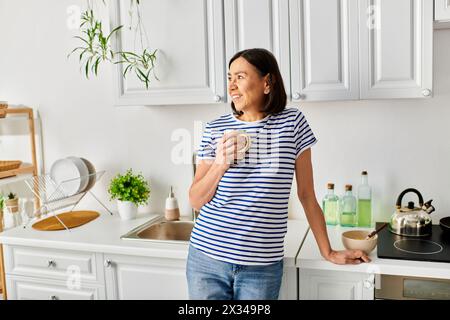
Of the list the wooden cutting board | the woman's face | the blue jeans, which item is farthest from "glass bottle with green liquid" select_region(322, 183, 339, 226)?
the wooden cutting board

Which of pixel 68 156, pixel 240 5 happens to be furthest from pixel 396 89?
pixel 68 156

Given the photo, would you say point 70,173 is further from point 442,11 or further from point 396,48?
point 442,11

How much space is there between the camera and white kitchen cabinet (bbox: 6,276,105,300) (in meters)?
2.15

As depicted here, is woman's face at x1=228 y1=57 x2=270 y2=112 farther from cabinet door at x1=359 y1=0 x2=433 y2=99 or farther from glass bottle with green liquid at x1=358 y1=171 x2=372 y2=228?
glass bottle with green liquid at x1=358 y1=171 x2=372 y2=228

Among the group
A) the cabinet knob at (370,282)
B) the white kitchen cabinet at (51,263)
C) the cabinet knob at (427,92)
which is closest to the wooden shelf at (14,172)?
the white kitchen cabinet at (51,263)

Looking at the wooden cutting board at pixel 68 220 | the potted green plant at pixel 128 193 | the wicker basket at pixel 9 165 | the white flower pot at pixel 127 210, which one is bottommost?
the wooden cutting board at pixel 68 220

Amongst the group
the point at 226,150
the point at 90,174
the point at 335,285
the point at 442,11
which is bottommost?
the point at 335,285

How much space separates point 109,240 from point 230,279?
0.71 metres

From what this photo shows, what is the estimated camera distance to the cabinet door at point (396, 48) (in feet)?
5.93

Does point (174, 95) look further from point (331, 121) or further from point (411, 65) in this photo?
point (411, 65)

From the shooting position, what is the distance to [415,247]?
6.07ft

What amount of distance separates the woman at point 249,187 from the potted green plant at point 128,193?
808mm

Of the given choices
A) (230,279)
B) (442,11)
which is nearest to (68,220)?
(230,279)

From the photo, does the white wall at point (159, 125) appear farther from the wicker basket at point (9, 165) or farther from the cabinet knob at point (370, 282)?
the cabinet knob at point (370, 282)
